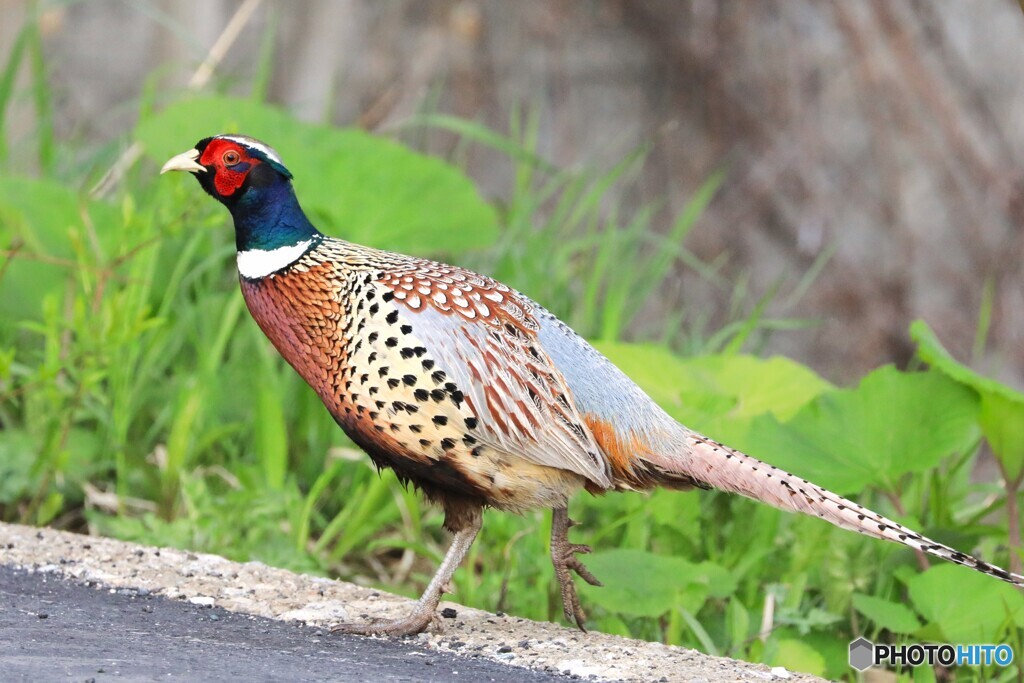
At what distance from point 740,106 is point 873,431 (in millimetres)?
2872

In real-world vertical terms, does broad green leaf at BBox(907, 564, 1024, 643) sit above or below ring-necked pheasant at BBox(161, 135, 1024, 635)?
below

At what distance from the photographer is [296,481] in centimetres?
473

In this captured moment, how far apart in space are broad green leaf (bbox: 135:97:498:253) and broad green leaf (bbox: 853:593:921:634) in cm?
214

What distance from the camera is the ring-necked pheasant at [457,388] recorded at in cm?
298

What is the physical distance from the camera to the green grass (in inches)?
146

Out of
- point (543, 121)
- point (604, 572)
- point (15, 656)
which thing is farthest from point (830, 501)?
point (543, 121)

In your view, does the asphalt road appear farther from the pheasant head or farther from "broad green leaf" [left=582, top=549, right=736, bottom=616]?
the pheasant head

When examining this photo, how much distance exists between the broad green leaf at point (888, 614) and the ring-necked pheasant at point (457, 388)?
0.66 m

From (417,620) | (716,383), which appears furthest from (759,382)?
(417,620)

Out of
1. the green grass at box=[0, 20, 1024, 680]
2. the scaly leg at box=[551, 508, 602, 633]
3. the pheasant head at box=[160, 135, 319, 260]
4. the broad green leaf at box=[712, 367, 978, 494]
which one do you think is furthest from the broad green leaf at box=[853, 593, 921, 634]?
the pheasant head at box=[160, 135, 319, 260]

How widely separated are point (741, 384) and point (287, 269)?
1.85m

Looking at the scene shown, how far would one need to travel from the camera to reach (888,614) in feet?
11.4

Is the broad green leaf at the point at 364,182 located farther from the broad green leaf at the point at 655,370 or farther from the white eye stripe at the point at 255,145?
the white eye stripe at the point at 255,145

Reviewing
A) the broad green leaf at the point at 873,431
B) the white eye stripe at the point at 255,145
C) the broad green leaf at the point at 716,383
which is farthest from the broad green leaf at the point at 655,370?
the white eye stripe at the point at 255,145
